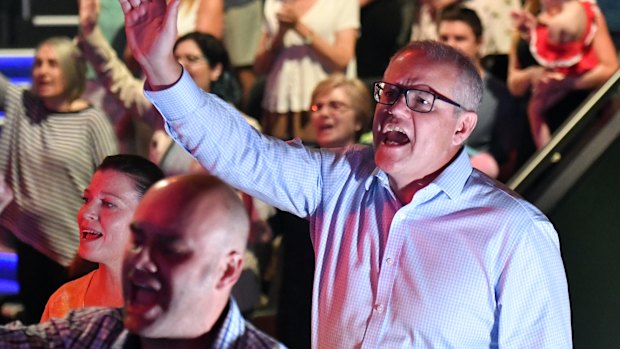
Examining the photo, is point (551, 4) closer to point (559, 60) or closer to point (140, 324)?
point (559, 60)

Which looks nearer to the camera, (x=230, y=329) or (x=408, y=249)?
(x=230, y=329)

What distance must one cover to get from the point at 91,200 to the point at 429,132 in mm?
920

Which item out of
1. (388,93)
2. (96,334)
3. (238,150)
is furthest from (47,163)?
(96,334)

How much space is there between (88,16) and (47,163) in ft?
2.65

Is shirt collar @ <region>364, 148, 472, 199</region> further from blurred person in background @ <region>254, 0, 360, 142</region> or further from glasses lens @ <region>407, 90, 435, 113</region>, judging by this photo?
blurred person in background @ <region>254, 0, 360, 142</region>

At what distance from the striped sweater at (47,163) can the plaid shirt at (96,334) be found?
2798mm

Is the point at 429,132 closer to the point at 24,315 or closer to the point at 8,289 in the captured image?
the point at 24,315

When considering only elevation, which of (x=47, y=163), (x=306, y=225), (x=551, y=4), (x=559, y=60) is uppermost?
(x=551, y=4)

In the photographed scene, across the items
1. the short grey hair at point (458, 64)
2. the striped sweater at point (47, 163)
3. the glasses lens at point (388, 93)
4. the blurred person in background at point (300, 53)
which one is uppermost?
A: the short grey hair at point (458, 64)

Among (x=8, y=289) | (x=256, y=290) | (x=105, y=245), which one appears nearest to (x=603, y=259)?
(x=256, y=290)

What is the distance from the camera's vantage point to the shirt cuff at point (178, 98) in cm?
267

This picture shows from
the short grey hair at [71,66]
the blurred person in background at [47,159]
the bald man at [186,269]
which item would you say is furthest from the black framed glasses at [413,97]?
the short grey hair at [71,66]

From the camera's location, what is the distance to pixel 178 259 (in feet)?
6.20

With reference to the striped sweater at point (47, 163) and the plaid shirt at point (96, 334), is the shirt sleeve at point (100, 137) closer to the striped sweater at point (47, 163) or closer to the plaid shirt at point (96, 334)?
the striped sweater at point (47, 163)
